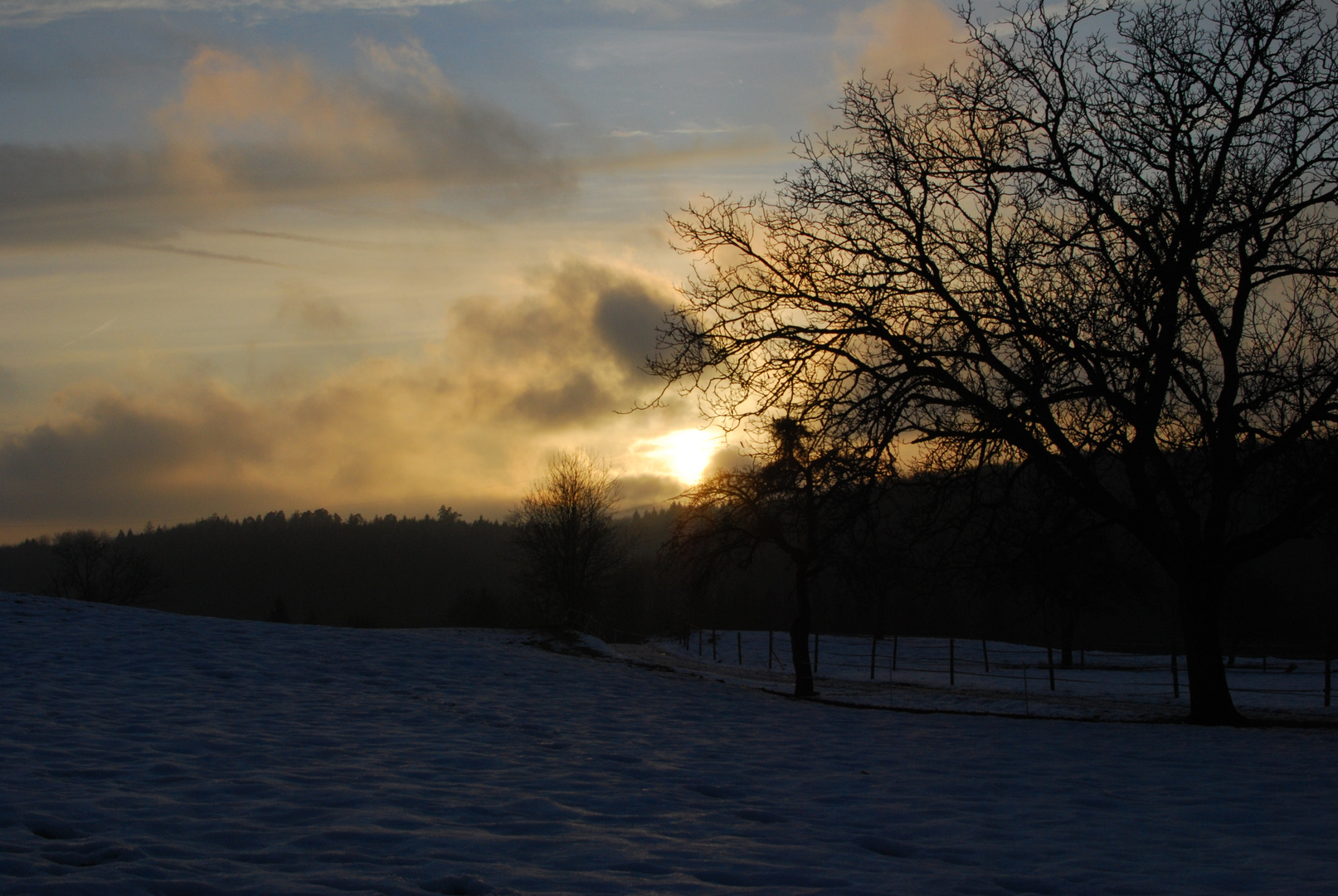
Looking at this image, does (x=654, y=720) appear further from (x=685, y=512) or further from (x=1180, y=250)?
(x=685, y=512)

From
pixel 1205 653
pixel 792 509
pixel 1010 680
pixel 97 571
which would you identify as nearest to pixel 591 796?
pixel 792 509

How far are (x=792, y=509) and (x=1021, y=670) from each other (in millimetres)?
27385

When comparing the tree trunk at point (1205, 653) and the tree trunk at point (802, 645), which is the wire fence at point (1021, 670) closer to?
the tree trunk at point (802, 645)

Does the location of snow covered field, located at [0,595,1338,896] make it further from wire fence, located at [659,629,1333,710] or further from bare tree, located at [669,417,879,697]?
wire fence, located at [659,629,1333,710]

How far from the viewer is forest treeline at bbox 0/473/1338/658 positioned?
13.5m

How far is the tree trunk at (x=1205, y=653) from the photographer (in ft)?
40.0

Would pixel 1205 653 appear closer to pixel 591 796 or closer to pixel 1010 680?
pixel 591 796

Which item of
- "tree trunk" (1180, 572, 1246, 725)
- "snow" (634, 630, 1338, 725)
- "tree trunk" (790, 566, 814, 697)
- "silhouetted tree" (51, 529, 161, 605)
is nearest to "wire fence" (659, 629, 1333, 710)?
"snow" (634, 630, 1338, 725)

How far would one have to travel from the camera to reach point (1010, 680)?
2995cm

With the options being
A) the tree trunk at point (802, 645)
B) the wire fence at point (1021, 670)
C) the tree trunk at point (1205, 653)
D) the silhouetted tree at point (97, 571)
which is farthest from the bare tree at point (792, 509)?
the silhouetted tree at point (97, 571)

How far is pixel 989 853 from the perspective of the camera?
4.81 m

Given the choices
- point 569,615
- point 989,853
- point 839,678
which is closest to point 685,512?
point 839,678

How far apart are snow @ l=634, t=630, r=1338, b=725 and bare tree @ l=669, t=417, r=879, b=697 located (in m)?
3.17

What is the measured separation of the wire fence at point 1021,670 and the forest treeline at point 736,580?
1.34 metres
